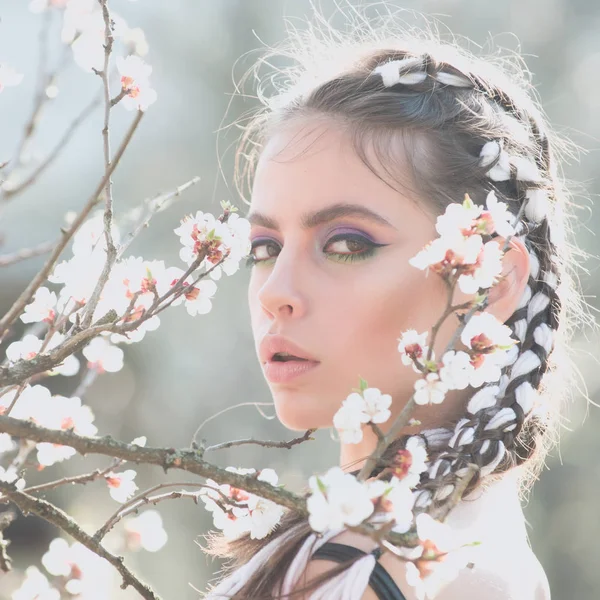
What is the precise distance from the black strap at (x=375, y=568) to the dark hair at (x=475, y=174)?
0.25ft

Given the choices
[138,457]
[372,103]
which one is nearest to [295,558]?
[138,457]

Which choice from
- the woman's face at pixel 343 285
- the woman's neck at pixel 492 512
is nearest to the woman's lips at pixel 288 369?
the woman's face at pixel 343 285

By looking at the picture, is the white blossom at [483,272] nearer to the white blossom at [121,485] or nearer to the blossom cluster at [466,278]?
the blossom cluster at [466,278]

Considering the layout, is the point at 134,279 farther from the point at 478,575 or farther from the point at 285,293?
the point at 478,575

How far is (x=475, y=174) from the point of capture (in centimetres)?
119

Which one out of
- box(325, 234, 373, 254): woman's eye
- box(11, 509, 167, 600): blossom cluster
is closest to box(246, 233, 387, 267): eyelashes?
box(325, 234, 373, 254): woman's eye

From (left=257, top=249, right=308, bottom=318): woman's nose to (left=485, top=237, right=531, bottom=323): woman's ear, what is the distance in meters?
0.25

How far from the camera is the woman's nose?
107 cm

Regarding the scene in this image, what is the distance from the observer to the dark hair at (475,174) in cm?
110

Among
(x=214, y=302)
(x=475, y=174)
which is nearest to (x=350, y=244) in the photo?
(x=475, y=174)

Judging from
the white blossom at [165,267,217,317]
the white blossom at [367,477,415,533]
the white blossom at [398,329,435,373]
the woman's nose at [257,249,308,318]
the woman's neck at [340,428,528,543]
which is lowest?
the white blossom at [367,477,415,533]

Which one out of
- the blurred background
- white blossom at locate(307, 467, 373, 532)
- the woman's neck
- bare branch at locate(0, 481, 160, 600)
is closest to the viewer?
white blossom at locate(307, 467, 373, 532)

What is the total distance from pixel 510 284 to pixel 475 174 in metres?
0.16

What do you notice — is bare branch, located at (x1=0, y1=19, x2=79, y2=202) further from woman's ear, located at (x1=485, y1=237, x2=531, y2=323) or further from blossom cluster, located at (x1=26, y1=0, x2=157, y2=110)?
woman's ear, located at (x1=485, y1=237, x2=531, y2=323)
